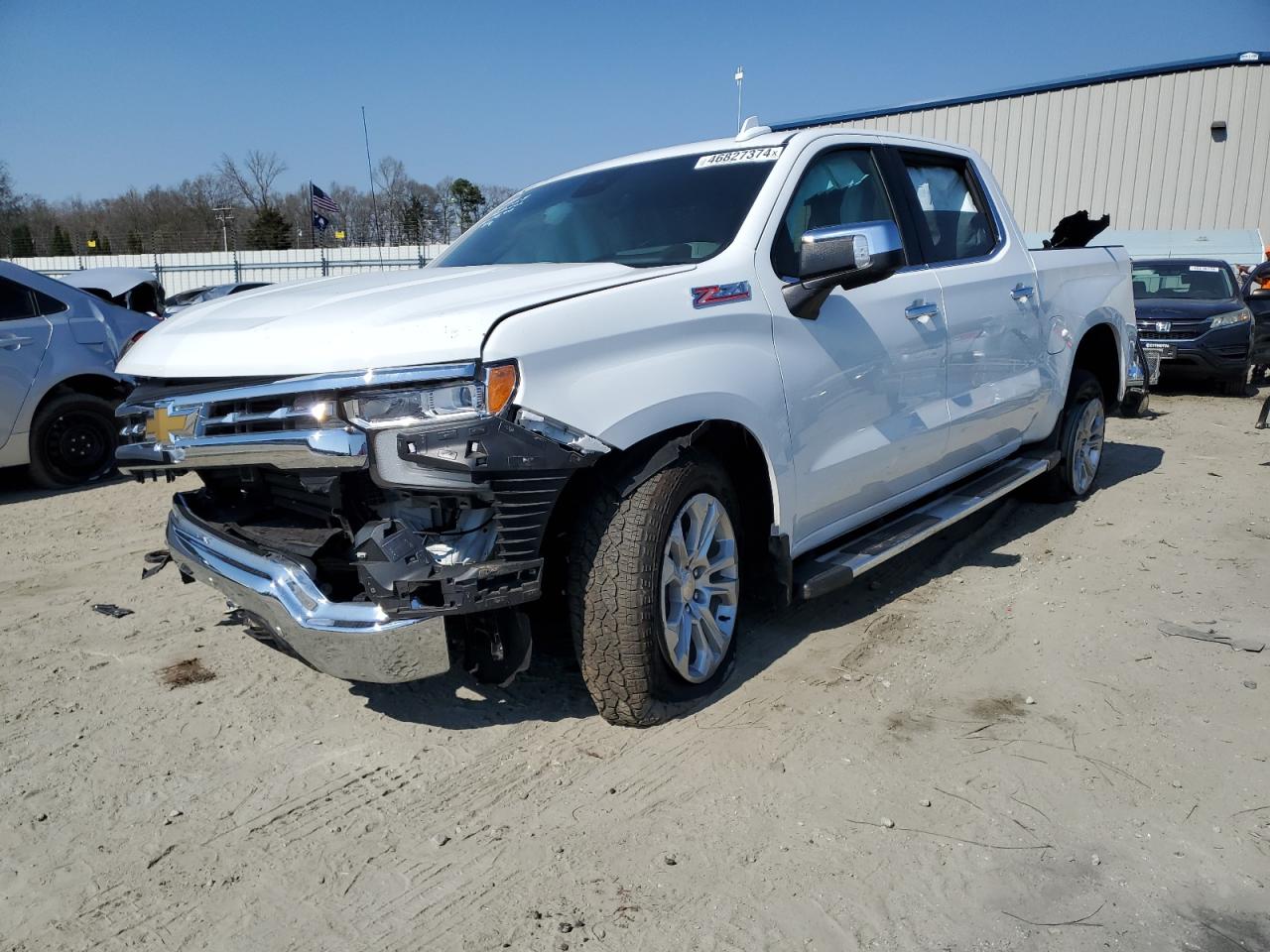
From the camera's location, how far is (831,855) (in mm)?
2451

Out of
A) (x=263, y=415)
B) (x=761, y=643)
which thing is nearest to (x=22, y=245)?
(x=263, y=415)

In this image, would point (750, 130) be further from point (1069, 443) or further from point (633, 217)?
point (1069, 443)

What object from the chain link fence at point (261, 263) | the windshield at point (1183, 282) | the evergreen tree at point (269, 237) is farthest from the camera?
the evergreen tree at point (269, 237)

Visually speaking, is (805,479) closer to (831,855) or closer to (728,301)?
(728,301)

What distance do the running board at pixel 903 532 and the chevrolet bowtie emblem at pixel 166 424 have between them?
208cm

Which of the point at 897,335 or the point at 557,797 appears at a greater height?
the point at 897,335

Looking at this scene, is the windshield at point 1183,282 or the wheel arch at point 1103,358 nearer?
the wheel arch at point 1103,358

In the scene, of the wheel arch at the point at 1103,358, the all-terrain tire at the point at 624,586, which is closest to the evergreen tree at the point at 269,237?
the wheel arch at the point at 1103,358

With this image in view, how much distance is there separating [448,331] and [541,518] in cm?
56

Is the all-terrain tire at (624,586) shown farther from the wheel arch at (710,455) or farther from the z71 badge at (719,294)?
the z71 badge at (719,294)

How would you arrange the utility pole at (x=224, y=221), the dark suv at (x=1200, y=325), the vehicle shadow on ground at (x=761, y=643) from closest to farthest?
the vehicle shadow on ground at (x=761, y=643) < the dark suv at (x=1200, y=325) < the utility pole at (x=224, y=221)

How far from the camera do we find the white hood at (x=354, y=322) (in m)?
2.51

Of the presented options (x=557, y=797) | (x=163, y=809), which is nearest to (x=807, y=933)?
(x=557, y=797)

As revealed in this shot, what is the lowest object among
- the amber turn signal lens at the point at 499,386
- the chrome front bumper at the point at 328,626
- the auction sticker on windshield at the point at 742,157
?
the chrome front bumper at the point at 328,626
